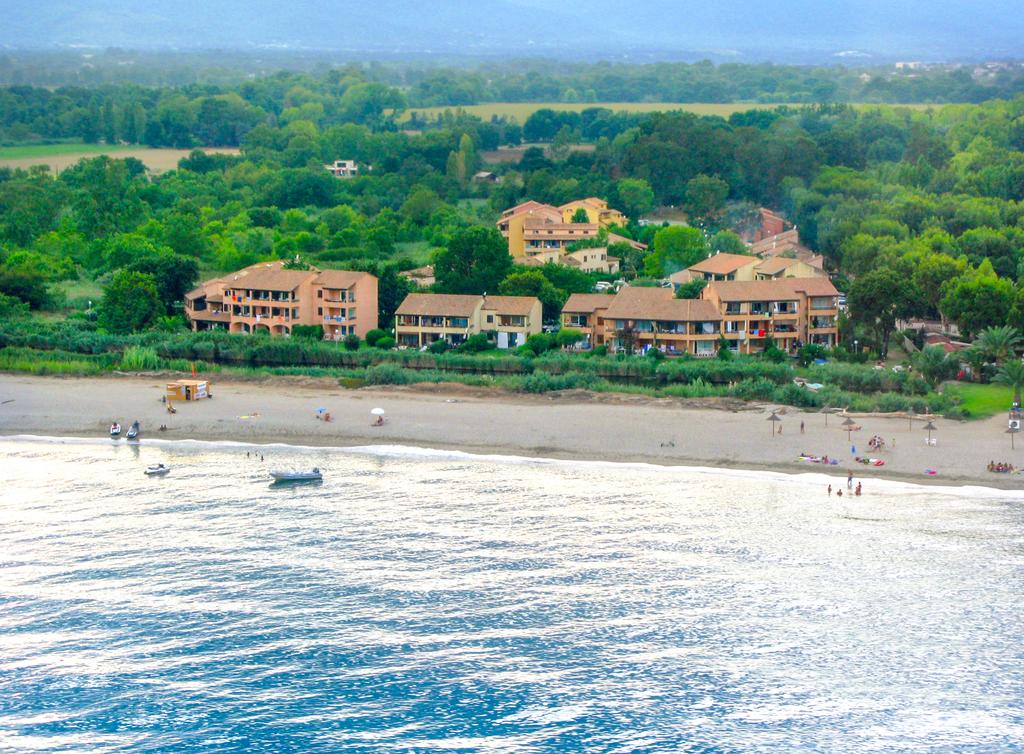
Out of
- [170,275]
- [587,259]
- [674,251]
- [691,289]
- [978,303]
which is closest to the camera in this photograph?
[978,303]

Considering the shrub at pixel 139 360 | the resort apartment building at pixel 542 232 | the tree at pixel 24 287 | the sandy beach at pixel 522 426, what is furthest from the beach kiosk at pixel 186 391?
the resort apartment building at pixel 542 232

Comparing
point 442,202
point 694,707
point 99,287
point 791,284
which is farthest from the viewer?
point 442,202

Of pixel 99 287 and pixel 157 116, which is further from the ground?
pixel 157 116

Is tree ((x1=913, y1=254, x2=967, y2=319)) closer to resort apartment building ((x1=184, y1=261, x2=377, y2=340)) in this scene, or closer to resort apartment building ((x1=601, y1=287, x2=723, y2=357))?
resort apartment building ((x1=601, y1=287, x2=723, y2=357))

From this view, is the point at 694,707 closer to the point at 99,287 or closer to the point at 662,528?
the point at 662,528

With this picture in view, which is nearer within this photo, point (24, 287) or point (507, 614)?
point (507, 614)

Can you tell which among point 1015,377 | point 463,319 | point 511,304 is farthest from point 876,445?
point 463,319

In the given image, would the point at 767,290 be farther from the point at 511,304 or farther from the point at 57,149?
the point at 57,149

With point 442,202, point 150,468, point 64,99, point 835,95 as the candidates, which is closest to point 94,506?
point 150,468
